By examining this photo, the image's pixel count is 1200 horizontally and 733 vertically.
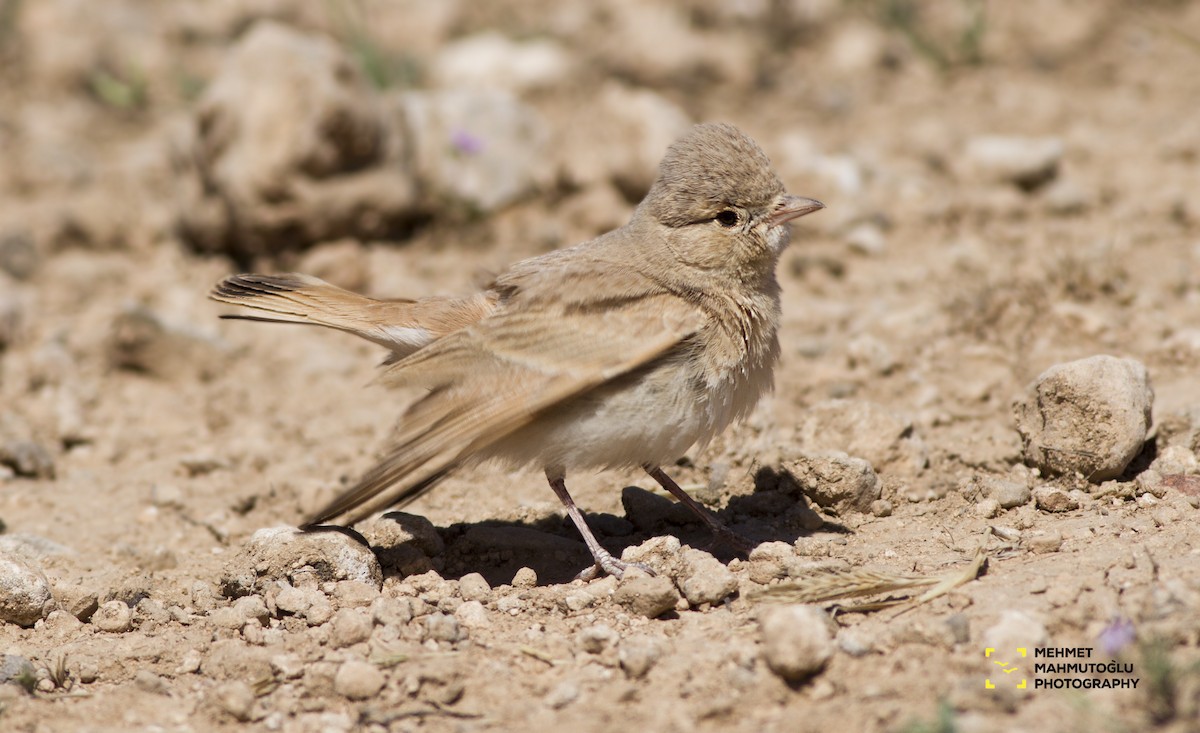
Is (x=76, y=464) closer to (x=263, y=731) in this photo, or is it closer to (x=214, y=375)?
(x=214, y=375)

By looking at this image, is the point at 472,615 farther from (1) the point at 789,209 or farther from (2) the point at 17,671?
(1) the point at 789,209

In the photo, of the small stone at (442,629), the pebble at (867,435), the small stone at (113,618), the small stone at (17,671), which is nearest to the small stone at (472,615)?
the small stone at (442,629)

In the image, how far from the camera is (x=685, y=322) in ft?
15.3

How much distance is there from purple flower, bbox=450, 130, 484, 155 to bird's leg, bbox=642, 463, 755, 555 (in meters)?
3.79

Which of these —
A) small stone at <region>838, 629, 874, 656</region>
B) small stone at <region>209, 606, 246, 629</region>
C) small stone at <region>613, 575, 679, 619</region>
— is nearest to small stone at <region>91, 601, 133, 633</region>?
small stone at <region>209, 606, 246, 629</region>

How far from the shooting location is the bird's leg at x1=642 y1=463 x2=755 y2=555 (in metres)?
4.84

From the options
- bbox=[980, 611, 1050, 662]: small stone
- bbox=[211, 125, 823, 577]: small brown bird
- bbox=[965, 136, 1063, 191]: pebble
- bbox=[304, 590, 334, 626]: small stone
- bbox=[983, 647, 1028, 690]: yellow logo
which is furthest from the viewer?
bbox=[965, 136, 1063, 191]: pebble

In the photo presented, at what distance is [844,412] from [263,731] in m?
2.82

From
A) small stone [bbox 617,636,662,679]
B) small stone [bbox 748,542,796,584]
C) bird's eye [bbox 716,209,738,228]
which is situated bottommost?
small stone [bbox 617,636,662,679]

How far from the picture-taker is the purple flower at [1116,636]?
3.39 meters

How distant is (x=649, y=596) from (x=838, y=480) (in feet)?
3.64

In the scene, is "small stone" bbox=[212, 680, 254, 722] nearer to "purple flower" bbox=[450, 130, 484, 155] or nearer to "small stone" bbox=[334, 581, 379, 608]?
"small stone" bbox=[334, 581, 379, 608]

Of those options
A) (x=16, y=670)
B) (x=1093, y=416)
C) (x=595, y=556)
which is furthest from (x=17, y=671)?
(x=1093, y=416)

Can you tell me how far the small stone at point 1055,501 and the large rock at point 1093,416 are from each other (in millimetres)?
177
